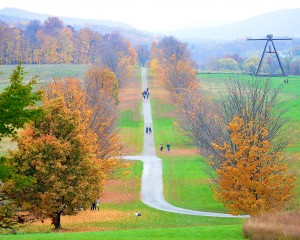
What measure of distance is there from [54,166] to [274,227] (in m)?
12.9

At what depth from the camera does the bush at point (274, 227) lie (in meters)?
20.4

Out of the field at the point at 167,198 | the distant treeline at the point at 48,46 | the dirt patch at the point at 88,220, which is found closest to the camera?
the field at the point at 167,198

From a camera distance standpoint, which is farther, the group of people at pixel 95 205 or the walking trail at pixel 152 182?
the walking trail at pixel 152 182

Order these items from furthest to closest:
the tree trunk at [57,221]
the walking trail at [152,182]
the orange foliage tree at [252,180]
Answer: the walking trail at [152,182], the orange foliage tree at [252,180], the tree trunk at [57,221]

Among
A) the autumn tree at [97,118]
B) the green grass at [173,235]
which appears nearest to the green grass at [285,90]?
the autumn tree at [97,118]

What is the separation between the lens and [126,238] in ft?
72.6

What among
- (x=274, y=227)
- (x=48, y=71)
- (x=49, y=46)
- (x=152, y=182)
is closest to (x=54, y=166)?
(x=274, y=227)

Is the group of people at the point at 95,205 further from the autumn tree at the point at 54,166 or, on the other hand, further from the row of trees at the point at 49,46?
the row of trees at the point at 49,46

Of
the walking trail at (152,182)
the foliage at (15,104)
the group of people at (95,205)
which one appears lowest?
the walking trail at (152,182)

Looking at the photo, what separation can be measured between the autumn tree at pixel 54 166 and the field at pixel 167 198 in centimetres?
146

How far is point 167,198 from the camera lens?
47.6 m

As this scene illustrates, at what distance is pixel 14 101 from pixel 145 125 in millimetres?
74270

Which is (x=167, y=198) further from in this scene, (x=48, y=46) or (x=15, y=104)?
(x=48, y=46)

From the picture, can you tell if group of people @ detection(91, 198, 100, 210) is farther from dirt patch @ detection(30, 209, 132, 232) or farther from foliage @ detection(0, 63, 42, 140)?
foliage @ detection(0, 63, 42, 140)
